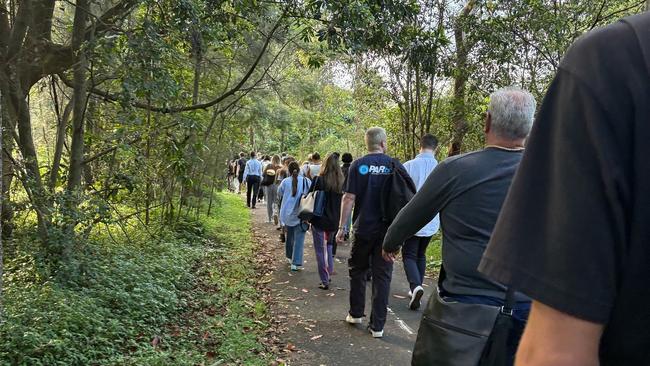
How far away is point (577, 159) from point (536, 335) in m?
0.32

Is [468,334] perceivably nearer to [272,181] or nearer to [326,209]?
[326,209]

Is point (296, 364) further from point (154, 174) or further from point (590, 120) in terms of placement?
point (154, 174)

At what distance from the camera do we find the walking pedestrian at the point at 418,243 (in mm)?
6664

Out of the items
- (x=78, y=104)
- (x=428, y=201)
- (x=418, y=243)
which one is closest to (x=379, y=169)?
(x=418, y=243)

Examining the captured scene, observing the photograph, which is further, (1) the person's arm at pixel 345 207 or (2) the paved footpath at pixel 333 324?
(1) the person's arm at pixel 345 207

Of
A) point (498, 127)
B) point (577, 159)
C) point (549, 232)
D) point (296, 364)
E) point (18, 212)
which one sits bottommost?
point (296, 364)

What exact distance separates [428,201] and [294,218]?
615 cm

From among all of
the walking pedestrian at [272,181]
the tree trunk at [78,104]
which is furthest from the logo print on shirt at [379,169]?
the walking pedestrian at [272,181]

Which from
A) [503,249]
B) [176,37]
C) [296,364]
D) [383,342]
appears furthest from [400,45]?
[503,249]

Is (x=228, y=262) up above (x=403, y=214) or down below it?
below

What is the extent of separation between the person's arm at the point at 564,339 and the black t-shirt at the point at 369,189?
4673mm

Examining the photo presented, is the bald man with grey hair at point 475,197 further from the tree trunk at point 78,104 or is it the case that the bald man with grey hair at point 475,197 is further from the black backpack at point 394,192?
the tree trunk at point 78,104

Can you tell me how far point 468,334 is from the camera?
90.7 inches

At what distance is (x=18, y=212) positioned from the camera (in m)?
6.96
